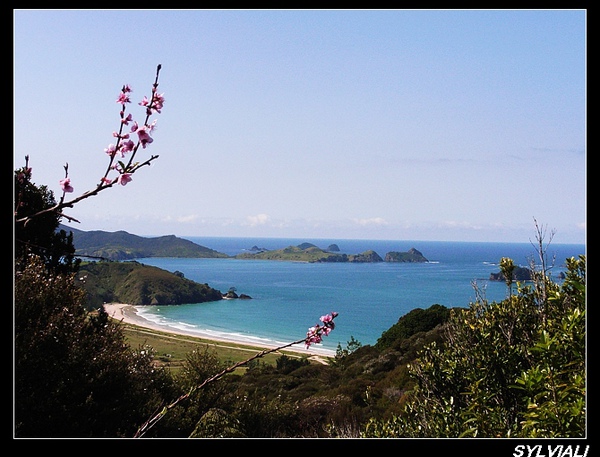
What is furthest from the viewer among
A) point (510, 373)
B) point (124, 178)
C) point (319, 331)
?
point (510, 373)

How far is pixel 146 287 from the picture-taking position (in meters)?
53.1

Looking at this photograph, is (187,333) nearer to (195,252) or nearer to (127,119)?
(127,119)

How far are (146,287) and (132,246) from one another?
111ft

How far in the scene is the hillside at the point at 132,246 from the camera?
57.5 metres

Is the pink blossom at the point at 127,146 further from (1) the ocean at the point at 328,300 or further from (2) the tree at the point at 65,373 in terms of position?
(1) the ocean at the point at 328,300

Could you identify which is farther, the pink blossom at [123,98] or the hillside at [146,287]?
the hillside at [146,287]

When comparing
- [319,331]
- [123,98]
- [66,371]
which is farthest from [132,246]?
[123,98]

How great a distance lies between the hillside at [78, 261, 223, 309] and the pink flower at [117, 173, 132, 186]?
3575 centimetres

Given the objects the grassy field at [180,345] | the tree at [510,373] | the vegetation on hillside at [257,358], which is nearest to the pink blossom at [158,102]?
the vegetation on hillside at [257,358]

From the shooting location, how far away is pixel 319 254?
4375 inches

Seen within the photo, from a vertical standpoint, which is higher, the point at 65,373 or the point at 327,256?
the point at 65,373

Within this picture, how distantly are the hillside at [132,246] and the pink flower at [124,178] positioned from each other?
47.1 metres

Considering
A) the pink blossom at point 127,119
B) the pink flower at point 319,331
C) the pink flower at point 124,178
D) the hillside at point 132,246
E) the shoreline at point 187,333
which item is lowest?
the shoreline at point 187,333
